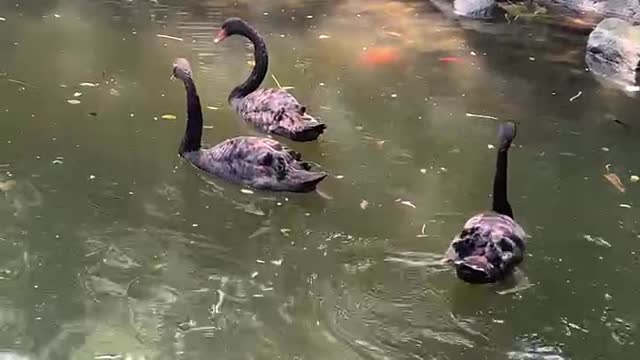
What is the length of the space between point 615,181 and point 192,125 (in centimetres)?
231

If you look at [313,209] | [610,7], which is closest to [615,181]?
[313,209]

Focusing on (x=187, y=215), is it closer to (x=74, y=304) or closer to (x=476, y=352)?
(x=74, y=304)

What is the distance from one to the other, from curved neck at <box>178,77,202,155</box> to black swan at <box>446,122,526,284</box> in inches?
62.9

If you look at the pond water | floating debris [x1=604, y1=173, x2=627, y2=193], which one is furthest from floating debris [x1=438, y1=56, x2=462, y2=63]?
floating debris [x1=604, y1=173, x2=627, y2=193]

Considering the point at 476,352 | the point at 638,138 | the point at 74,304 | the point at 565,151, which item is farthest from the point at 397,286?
the point at 638,138

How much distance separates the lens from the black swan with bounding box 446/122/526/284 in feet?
12.1

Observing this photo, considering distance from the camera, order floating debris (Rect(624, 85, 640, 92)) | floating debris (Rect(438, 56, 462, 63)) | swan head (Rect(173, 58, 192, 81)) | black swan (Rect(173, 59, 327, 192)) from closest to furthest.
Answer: black swan (Rect(173, 59, 327, 192)) < swan head (Rect(173, 58, 192, 81)) < floating debris (Rect(624, 85, 640, 92)) < floating debris (Rect(438, 56, 462, 63))

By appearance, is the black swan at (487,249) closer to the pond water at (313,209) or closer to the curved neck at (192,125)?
the pond water at (313,209)

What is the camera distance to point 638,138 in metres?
5.49

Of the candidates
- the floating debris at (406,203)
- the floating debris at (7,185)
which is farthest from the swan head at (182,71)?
the floating debris at (406,203)

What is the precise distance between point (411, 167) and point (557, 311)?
147cm

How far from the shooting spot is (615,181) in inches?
190

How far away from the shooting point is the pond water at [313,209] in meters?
3.47

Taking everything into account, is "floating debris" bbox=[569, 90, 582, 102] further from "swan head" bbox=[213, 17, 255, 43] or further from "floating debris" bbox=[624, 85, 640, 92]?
"swan head" bbox=[213, 17, 255, 43]
